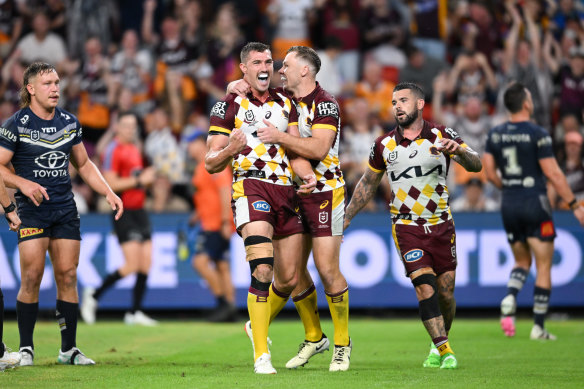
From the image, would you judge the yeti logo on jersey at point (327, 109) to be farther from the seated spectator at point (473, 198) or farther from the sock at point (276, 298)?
the seated spectator at point (473, 198)

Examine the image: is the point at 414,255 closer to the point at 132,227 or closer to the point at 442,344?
the point at 442,344

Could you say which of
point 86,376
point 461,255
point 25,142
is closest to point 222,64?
point 461,255

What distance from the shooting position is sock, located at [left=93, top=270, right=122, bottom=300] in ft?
46.5

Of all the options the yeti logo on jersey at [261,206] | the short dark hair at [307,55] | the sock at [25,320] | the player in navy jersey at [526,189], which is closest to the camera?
the yeti logo on jersey at [261,206]

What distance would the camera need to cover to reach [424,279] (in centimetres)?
832

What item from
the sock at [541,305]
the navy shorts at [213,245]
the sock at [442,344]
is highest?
the navy shorts at [213,245]

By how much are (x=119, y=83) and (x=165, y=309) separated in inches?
209

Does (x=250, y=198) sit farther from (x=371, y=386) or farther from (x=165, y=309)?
(x=165, y=309)

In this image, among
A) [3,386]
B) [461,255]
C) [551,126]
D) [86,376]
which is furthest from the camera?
[551,126]

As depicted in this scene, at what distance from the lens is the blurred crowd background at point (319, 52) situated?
17656mm

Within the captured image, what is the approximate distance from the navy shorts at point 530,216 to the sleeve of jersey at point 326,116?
416 cm

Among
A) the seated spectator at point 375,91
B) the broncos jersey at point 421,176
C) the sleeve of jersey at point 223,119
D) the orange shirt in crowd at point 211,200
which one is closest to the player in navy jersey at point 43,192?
the sleeve of jersey at point 223,119

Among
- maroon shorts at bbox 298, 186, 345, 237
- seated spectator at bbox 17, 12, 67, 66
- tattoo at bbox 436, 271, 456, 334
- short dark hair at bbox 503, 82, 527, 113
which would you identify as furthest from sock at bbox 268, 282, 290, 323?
seated spectator at bbox 17, 12, 67, 66

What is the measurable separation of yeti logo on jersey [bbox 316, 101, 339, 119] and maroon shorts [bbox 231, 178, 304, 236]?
0.73 meters
